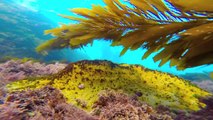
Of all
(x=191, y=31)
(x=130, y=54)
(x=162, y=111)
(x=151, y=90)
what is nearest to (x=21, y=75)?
(x=151, y=90)

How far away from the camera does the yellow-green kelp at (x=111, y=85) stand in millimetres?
4410

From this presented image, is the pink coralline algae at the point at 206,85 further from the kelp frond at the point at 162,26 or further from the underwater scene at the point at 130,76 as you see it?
the kelp frond at the point at 162,26

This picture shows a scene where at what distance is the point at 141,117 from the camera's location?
3.51 m

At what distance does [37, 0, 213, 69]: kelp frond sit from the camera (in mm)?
2973

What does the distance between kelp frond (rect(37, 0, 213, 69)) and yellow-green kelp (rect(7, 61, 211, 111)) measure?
0.93 meters

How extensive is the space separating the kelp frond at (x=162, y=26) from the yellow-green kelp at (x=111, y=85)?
0.93 meters

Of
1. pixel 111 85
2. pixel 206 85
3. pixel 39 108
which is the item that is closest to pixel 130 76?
pixel 111 85

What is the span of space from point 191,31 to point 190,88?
3.23 metres

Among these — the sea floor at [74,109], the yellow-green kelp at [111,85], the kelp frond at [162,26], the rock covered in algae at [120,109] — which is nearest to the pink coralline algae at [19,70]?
the yellow-green kelp at [111,85]

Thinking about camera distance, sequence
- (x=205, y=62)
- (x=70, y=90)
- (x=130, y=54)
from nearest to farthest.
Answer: (x=205, y=62)
(x=70, y=90)
(x=130, y=54)

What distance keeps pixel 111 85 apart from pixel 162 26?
1.78m

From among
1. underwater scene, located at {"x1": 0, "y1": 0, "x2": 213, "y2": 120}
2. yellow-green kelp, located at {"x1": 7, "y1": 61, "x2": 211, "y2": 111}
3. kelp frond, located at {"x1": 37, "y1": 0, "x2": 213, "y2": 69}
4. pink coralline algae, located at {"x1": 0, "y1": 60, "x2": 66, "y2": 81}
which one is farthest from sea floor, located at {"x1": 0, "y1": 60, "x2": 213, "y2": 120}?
pink coralline algae, located at {"x1": 0, "y1": 60, "x2": 66, "y2": 81}

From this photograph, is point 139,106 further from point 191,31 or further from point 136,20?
point 191,31

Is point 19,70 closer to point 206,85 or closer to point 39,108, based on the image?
point 39,108
